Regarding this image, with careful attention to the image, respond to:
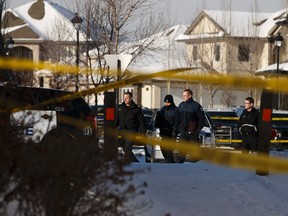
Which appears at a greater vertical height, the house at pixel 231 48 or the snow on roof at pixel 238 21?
the snow on roof at pixel 238 21

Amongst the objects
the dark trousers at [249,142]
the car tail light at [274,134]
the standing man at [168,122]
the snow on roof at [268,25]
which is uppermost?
the snow on roof at [268,25]

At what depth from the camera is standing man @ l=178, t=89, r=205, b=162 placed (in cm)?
1434

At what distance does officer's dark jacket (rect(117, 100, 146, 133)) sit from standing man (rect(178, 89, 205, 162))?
0.79 meters

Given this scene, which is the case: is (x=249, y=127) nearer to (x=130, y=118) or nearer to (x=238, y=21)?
(x=130, y=118)

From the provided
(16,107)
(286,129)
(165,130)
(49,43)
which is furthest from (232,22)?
(16,107)

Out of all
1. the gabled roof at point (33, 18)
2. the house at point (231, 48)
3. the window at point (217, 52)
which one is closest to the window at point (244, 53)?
the house at point (231, 48)

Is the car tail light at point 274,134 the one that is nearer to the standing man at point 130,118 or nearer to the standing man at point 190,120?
the standing man at point 190,120

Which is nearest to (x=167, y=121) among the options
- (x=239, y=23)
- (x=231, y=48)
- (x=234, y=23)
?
(x=231, y=48)

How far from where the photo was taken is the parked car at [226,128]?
20359 mm

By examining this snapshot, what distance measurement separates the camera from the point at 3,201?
4812mm

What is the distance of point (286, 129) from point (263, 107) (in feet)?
38.8

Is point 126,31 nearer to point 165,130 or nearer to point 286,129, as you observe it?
point 286,129

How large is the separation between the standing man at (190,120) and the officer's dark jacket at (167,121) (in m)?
0.21

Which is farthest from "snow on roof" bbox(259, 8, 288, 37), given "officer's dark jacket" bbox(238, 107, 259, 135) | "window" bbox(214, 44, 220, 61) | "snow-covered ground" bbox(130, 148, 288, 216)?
"snow-covered ground" bbox(130, 148, 288, 216)
